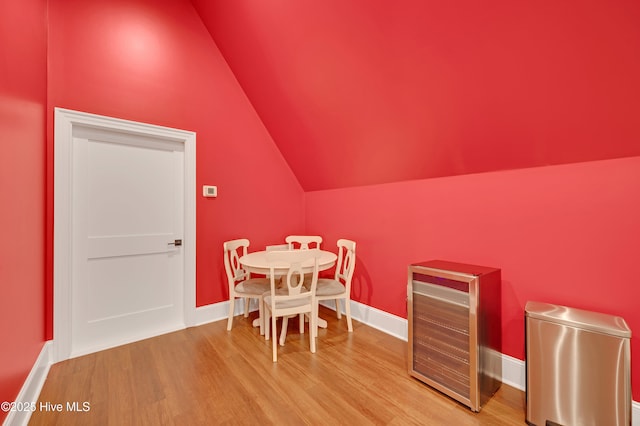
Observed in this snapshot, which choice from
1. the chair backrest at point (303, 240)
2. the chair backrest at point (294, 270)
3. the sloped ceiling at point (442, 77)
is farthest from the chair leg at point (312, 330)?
the sloped ceiling at point (442, 77)

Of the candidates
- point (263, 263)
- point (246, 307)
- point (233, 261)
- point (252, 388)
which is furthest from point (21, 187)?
point (246, 307)

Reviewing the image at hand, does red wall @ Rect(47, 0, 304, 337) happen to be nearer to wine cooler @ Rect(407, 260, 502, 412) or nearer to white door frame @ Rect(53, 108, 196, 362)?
white door frame @ Rect(53, 108, 196, 362)

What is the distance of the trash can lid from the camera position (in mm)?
1277

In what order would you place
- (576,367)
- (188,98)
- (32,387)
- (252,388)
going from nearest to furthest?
(576,367) < (32,387) < (252,388) < (188,98)

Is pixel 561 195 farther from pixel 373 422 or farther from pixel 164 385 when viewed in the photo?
pixel 164 385

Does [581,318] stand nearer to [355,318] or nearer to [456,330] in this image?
[456,330]

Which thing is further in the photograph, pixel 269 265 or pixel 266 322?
pixel 266 322

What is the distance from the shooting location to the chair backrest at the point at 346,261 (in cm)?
268

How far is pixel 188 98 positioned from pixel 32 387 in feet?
8.74

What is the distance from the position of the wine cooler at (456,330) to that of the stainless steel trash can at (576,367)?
0.76 feet

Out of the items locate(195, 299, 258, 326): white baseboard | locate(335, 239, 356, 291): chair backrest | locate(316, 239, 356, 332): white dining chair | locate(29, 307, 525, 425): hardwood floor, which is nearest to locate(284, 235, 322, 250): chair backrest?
locate(335, 239, 356, 291): chair backrest

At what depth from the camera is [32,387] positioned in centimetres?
169

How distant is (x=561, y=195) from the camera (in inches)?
64.0

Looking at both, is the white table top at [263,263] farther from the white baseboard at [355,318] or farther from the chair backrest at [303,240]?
the white baseboard at [355,318]
